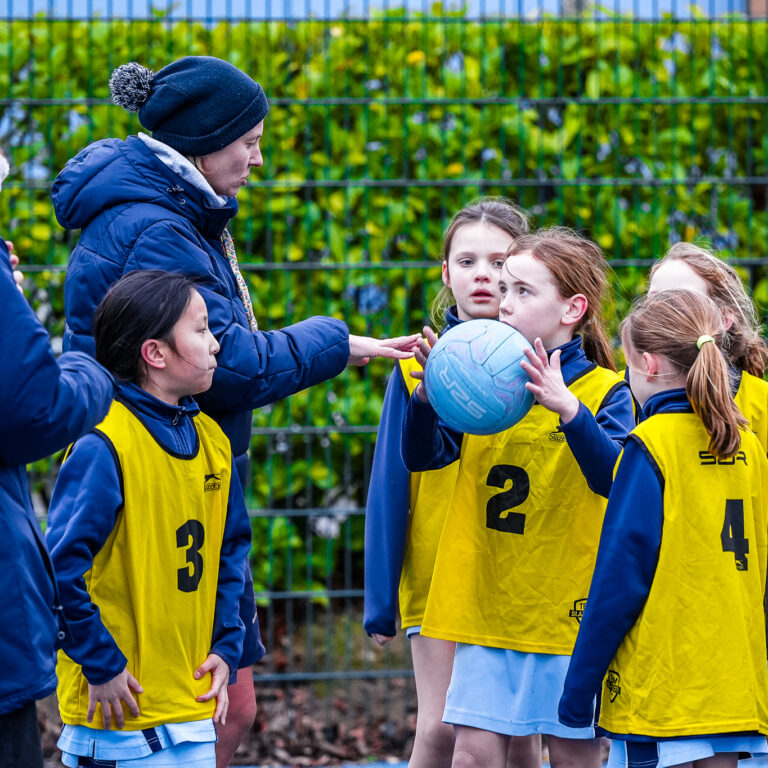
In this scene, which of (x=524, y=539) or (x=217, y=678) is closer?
Result: (x=217, y=678)

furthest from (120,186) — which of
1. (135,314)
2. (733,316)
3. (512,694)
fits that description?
(733,316)

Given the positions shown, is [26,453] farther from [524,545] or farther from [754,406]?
[754,406]

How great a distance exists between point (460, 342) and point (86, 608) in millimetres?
1140

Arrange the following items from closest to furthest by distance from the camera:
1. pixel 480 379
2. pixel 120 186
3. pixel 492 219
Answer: pixel 480 379 → pixel 120 186 → pixel 492 219

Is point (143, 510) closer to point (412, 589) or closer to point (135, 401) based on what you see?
point (135, 401)

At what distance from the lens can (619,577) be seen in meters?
2.75

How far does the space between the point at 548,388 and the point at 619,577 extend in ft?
1.68

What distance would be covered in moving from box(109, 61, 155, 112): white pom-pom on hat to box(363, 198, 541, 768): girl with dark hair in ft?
3.64

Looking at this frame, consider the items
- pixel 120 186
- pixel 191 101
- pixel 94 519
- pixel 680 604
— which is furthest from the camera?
pixel 191 101

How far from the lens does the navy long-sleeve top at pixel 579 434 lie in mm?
2930

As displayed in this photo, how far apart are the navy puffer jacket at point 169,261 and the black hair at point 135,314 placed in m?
0.10

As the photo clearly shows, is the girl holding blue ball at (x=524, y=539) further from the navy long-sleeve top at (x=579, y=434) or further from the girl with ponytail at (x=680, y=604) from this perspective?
the girl with ponytail at (x=680, y=604)

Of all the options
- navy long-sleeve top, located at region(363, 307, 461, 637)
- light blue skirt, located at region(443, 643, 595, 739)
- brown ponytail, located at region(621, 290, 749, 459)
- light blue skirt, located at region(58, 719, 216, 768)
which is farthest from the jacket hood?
light blue skirt, located at region(443, 643, 595, 739)

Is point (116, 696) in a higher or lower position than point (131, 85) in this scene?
lower
